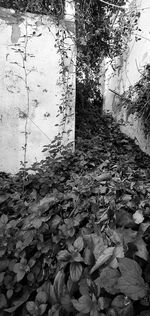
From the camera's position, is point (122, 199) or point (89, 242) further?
point (122, 199)

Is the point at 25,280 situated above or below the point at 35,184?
below

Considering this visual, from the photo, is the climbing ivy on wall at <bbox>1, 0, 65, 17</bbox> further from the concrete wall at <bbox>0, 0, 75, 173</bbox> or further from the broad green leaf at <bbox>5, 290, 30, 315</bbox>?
the broad green leaf at <bbox>5, 290, 30, 315</bbox>

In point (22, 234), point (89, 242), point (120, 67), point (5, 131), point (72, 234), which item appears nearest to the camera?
point (89, 242)

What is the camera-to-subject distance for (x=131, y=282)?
0.80 m

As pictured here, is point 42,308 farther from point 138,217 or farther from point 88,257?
point 138,217

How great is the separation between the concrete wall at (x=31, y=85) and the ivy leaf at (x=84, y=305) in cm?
218

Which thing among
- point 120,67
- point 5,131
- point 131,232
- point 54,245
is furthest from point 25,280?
point 120,67

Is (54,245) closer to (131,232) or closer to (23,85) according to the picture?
(131,232)

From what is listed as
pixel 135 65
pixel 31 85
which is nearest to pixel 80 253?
pixel 31 85

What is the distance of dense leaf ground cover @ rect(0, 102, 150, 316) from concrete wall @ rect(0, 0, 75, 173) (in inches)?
49.9

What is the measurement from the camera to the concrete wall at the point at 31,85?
288 centimetres

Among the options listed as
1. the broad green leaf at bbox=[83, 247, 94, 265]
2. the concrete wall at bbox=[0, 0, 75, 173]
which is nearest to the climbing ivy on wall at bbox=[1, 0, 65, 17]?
the concrete wall at bbox=[0, 0, 75, 173]

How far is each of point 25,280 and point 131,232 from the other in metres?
0.71

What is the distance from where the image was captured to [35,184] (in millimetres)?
2576
